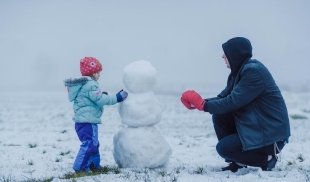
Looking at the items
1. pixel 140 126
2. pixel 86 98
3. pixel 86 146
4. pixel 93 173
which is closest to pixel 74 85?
pixel 86 98

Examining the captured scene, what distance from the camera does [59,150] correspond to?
26.8ft

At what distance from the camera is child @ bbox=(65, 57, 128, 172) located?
584 cm

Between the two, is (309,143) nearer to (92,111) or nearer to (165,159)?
(165,159)

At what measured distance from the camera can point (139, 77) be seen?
19.6ft

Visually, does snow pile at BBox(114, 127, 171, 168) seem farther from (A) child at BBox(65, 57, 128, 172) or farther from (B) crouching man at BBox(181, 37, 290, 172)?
(B) crouching man at BBox(181, 37, 290, 172)

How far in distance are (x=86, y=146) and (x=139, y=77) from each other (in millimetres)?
1109

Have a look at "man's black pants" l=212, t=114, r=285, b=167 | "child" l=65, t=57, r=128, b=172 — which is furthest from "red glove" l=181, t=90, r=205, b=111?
"child" l=65, t=57, r=128, b=172

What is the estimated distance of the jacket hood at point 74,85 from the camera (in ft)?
19.3

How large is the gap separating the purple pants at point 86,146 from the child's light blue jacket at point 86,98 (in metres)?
0.10

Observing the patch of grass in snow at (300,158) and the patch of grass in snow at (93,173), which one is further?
the patch of grass in snow at (300,158)

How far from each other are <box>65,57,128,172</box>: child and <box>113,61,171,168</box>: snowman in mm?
189

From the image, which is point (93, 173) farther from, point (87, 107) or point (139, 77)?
point (139, 77)

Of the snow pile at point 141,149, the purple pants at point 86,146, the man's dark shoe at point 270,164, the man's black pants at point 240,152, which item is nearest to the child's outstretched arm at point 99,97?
the purple pants at point 86,146

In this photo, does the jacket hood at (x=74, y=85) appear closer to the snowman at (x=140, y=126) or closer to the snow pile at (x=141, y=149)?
the snowman at (x=140, y=126)
